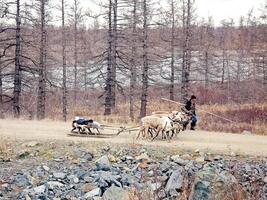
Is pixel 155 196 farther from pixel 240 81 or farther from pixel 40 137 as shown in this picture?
pixel 240 81

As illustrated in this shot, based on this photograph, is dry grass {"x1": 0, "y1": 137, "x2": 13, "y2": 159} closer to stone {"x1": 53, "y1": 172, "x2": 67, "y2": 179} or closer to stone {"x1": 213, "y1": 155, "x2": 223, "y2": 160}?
stone {"x1": 53, "y1": 172, "x2": 67, "y2": 179}

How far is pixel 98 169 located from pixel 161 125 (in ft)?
11.7

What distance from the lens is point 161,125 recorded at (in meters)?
16.6

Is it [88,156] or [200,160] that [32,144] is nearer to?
[88,156]

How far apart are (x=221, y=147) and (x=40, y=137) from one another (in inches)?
247

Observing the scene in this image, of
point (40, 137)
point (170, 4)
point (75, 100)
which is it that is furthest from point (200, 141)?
point (75, 100)

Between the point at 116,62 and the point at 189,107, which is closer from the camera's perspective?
the point at 189,107

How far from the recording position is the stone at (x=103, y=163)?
13.9 metres

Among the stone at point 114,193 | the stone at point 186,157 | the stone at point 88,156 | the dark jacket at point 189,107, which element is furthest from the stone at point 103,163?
the dark jacket at point 189,107

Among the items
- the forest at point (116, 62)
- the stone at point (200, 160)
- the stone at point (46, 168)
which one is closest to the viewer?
the stone at point (46, 168)

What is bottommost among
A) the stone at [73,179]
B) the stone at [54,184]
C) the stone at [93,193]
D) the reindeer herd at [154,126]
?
the stone at [93,193]

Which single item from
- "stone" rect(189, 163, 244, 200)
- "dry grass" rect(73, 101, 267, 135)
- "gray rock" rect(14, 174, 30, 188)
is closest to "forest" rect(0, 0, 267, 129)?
"dry grass" rect(73, 101, 267, 135)

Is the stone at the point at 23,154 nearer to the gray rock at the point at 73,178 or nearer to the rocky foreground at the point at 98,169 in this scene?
the rocky foreground at the point at 98,169

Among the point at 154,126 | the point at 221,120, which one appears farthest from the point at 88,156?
the point at 221,120
